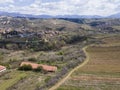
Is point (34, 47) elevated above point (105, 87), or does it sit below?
below

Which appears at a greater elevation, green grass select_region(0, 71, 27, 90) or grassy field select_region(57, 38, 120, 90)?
grassy field select_region(57, 38, 120, 90)

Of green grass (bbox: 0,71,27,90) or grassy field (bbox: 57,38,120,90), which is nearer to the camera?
grassy field (bbox: 57,38,120,90)

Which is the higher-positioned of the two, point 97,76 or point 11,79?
point 97,76

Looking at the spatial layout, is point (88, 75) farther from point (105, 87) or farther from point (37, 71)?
point (37, 71)

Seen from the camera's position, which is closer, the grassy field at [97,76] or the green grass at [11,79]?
the grassy field at [97,76]

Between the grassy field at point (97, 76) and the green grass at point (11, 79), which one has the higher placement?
the grassy field at point (97, 76)

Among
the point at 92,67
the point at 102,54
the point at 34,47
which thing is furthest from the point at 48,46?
the point at 92,67

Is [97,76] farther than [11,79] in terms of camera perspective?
No

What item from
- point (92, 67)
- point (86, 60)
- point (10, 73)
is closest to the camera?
point (92, 67)
